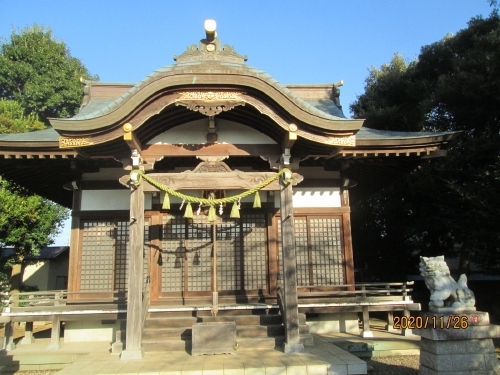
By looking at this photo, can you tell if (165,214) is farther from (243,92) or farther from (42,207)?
(42,207)

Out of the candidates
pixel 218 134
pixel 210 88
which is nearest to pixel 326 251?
pixel 218 134

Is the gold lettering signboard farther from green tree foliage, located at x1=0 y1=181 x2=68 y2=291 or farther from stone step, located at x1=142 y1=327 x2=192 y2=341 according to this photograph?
green tree foliage, located at x1=0 y1=181 x2=68 y2=291

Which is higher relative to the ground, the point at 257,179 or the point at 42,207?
the point at 42,207

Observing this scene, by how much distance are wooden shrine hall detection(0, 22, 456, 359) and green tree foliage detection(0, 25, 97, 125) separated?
21.2 m

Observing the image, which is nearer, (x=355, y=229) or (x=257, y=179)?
(x=257, y=179)

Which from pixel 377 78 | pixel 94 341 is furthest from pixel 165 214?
pixel 377 78

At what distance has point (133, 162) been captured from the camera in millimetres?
7594

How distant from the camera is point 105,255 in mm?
9539

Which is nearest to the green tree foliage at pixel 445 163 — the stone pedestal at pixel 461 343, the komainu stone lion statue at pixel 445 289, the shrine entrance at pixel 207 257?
the komainu stone lion statue at pixel 445 289

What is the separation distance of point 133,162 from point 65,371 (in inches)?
143

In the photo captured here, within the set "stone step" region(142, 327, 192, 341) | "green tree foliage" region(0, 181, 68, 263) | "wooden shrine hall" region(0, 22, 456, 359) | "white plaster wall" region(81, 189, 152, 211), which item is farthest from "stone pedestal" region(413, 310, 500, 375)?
"green tree foliage" region(0, 181, 68, 263)

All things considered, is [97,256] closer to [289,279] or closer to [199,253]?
[199,253]

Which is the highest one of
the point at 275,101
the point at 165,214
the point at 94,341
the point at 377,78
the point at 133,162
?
the point at 377,78

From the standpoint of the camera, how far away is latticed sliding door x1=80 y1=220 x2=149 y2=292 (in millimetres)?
9414
